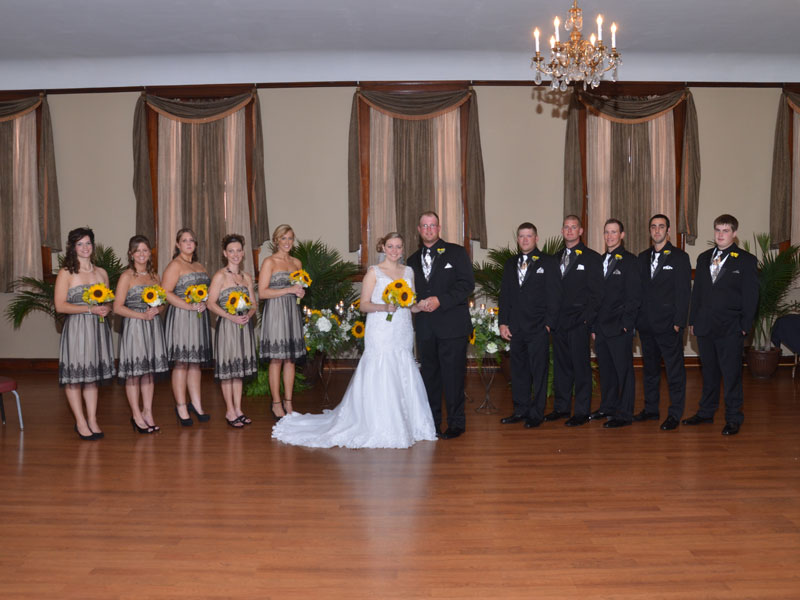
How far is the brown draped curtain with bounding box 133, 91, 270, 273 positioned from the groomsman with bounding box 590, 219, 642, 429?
499 centimetres

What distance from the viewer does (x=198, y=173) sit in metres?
9.65

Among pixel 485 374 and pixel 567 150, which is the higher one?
pixel 567 150

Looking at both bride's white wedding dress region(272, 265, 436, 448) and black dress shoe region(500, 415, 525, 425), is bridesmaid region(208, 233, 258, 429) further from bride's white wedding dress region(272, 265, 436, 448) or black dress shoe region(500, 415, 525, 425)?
black dress shoe region(500, 415, 525, 425)

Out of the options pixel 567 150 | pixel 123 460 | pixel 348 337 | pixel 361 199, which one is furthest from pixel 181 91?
pixel 123 460

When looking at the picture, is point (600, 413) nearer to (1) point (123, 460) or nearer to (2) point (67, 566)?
(1) point (123, 460)

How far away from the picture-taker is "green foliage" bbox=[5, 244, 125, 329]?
9234 millimetres

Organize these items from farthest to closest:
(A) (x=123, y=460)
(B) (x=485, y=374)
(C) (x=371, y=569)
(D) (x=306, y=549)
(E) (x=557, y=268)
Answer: (B) (x=485, y=374), (E) (x=557, y=268), (A) (x=123, y=460), (D) (x=306, y=549), (C) (x=371, y=569)

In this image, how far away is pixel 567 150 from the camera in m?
9.57

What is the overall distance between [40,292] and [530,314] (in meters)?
6.89

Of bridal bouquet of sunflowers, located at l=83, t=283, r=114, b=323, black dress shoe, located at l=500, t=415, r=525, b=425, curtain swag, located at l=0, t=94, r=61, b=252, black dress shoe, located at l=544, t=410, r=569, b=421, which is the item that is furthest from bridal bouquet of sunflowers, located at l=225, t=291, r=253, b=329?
curtain swag, located at l=0, t=94, r=61, b=252

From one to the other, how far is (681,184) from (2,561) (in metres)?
8.91

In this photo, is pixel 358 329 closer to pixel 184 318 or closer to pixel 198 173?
pixel 184 318

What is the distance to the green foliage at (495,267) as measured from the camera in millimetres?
8862

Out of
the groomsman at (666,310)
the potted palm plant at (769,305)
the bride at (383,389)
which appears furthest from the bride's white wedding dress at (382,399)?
the potted palm plant at (769,305)
